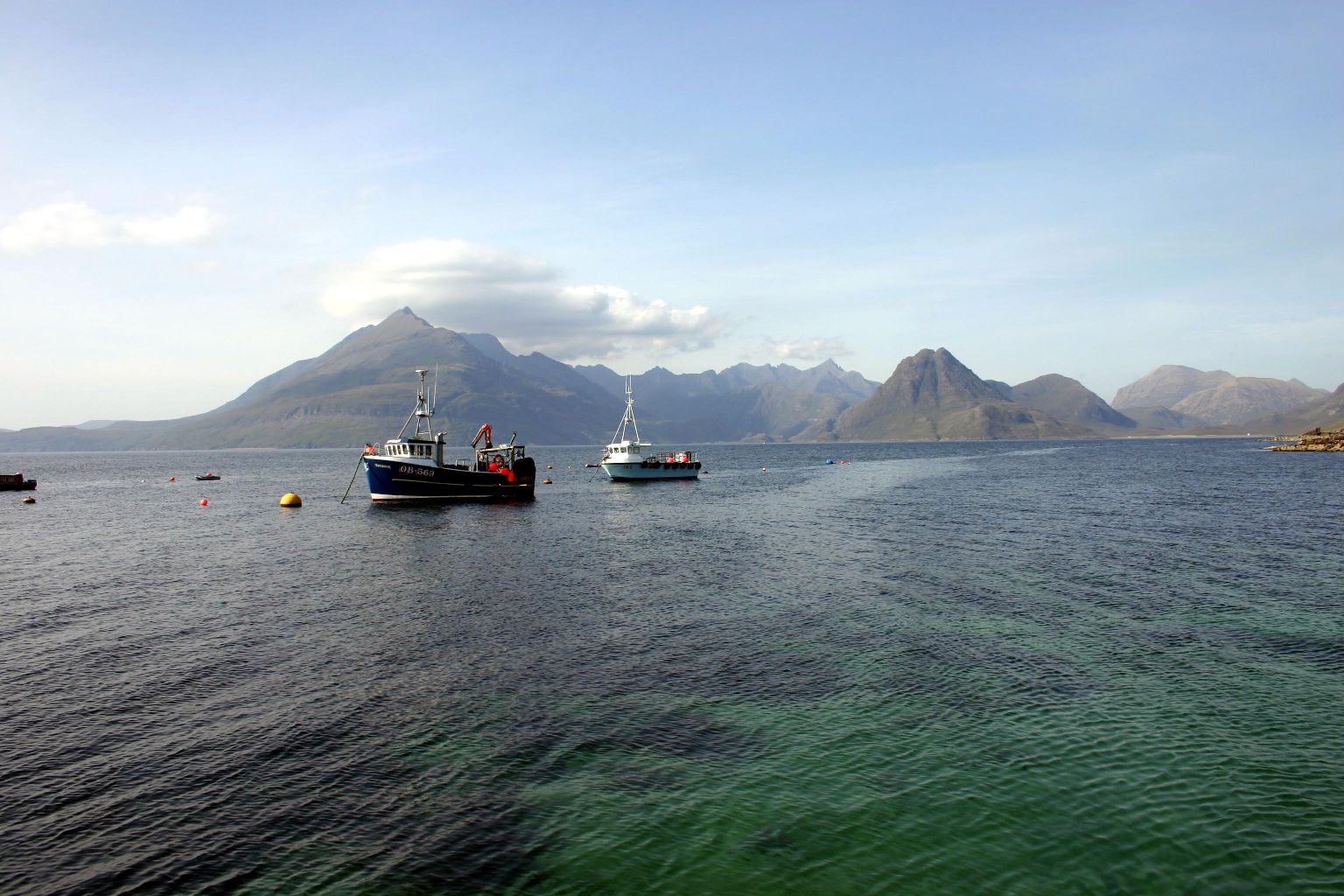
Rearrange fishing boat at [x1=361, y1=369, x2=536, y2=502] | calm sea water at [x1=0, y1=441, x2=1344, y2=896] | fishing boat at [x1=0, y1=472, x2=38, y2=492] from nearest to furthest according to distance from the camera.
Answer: calm sea water at [x1=0, y1=441, x2=1344, y2=896] < fishing boat at [x1=361, y1=369, x2=536, y2=502] < fishing boat at [x1=0, y1=472, x2=38, y2=492]

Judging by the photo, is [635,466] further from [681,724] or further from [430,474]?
[681,724]

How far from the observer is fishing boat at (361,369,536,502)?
312 feet

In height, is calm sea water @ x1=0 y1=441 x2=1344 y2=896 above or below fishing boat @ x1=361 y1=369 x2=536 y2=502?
below

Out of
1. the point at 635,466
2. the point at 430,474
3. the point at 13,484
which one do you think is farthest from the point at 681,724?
the point at 13,484

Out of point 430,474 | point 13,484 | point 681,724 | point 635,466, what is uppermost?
point 430,474

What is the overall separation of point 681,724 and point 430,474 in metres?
80.7

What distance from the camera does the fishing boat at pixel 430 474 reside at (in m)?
95.1

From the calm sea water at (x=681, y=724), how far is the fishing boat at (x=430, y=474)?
40880 millimetres

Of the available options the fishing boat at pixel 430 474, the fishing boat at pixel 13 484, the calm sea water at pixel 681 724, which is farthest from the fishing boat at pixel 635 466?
the fishing boat at pixel 13 484

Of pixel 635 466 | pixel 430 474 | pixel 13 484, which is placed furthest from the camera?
pixel 635 466

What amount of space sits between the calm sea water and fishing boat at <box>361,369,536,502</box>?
40880 mm

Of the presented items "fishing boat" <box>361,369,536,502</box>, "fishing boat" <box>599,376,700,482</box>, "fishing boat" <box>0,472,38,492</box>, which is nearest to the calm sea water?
"fishing boat" <box>361,369,536,502</box>

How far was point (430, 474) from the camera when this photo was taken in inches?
3826

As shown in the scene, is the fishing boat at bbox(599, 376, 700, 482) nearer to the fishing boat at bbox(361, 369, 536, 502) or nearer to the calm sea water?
the fishing boat at bbox(361, 369, 536, 502)
